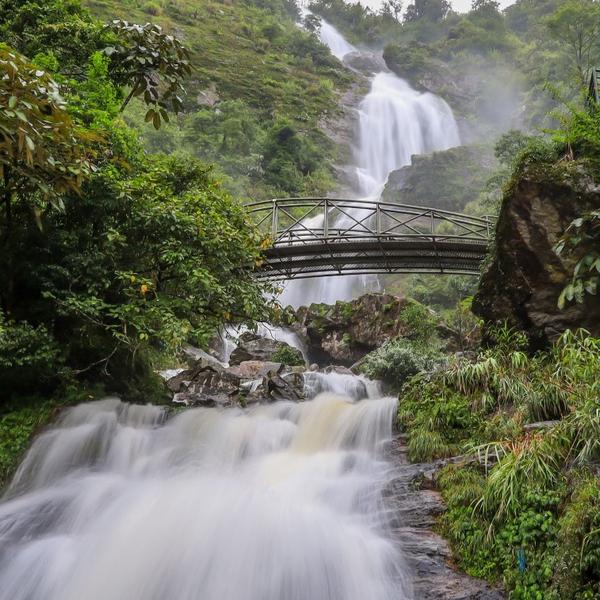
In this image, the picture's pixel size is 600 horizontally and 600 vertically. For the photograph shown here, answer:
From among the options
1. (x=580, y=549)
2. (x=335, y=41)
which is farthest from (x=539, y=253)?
(x=335, y=41)

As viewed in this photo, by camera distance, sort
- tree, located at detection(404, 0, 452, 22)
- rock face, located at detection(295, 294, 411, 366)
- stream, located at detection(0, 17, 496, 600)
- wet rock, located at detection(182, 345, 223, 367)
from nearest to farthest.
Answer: stream, located at detection(0, 17, 496, 600) → wet rock, located at detection(182, 345, 223, 367) → rock face, located at detection(295, 294, 411, 366) → tree, located at detection(404, 0, 452, 22)

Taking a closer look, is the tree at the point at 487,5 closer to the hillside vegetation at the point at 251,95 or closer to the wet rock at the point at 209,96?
the hillside vegetation at the point at 251,95

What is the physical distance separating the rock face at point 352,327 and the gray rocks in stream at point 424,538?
1446 cm

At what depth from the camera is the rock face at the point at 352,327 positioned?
21219 mm

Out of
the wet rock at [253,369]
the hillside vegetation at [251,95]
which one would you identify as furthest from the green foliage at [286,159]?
the wet rock at [253,369]

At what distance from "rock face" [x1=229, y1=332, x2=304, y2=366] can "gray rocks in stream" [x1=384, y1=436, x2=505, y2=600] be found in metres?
13.1

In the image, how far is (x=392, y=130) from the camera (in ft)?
185

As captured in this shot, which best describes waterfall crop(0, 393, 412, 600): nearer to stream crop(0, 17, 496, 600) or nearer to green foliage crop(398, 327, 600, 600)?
stream crop(0, 17, 496, 600)

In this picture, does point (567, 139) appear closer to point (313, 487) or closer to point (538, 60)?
point (313, 487)

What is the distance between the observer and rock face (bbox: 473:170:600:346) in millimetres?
8117

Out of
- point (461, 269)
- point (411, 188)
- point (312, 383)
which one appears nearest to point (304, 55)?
point (411, 188)

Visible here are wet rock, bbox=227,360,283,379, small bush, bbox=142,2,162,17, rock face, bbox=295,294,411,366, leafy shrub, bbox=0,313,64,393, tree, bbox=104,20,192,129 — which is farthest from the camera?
small bush, bbox=142,2,162,17

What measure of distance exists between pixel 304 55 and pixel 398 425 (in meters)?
65.8

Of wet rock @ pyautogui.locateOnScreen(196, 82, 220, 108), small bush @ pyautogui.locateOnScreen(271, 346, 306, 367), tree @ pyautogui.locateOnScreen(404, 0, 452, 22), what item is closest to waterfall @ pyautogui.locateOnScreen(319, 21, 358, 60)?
tree @ pyautogui.locateOnScreen(404, 0, 452, 22)
